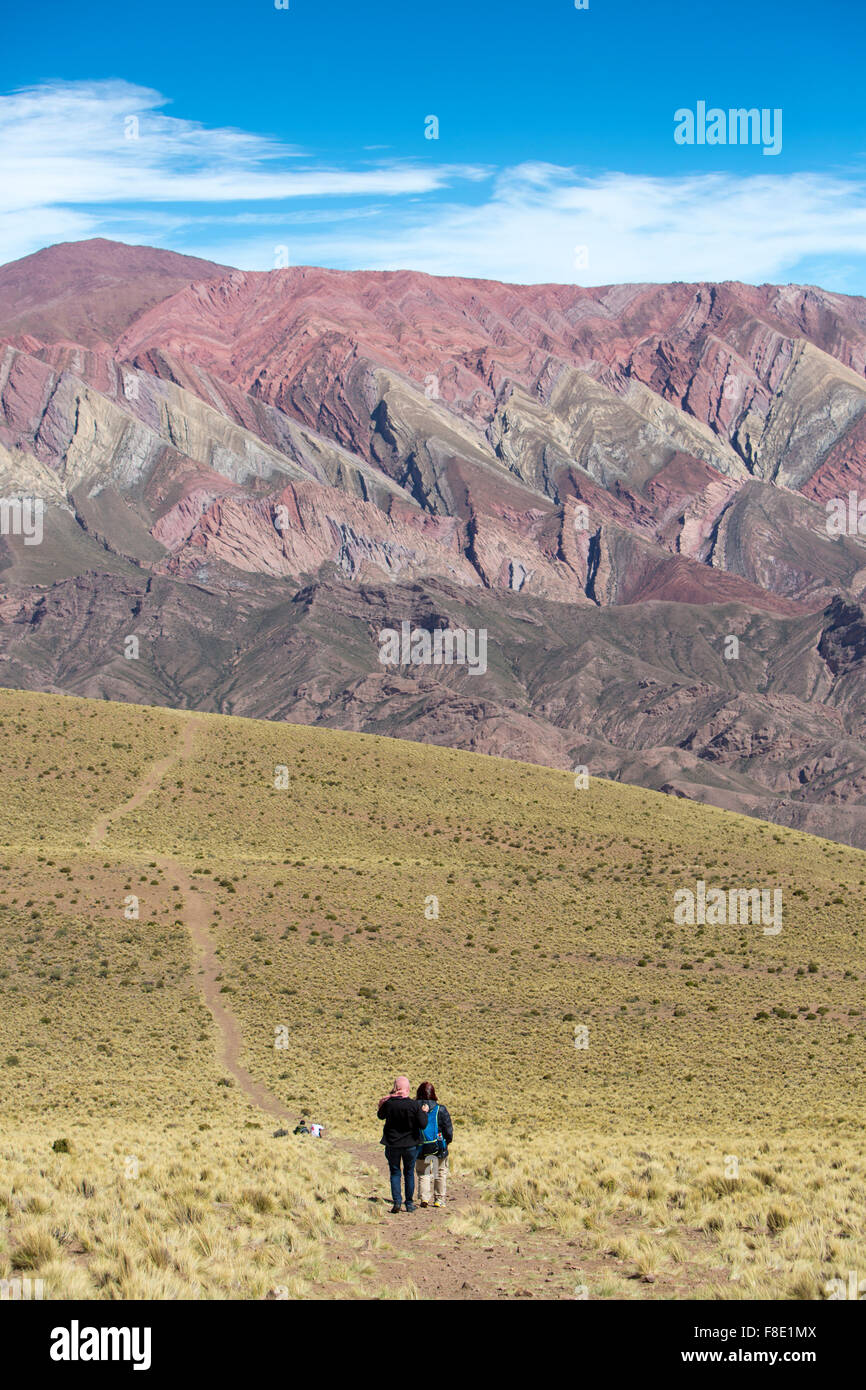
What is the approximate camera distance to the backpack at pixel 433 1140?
19328 mm

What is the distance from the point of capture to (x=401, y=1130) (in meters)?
18.6

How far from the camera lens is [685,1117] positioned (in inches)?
1270

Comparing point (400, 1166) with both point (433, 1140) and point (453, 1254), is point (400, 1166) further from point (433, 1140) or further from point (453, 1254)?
point (453, 1254)

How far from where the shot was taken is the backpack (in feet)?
63.4

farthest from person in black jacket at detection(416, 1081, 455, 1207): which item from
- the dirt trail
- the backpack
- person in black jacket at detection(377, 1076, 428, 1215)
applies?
person in black jacket at detection(377, 1076, 428, 1215)

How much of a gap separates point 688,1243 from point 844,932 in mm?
39185

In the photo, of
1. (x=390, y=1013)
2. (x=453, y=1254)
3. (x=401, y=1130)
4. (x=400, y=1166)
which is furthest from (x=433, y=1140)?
(x=390, y=1013)

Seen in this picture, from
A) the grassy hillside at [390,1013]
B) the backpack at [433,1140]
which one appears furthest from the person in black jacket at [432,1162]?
the grassy hillside at [390,1013]

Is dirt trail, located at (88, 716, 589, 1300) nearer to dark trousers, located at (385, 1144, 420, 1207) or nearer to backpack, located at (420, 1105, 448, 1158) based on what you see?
dark trousers, located at (385, 1144, 420, 1207)

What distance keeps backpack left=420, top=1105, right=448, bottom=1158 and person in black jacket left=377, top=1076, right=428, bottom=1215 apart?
1.13 feet

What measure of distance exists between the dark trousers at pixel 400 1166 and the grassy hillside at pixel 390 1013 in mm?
506

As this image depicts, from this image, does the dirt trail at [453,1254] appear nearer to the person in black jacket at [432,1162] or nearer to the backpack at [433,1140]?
the person in black jacket at [432,1162]
